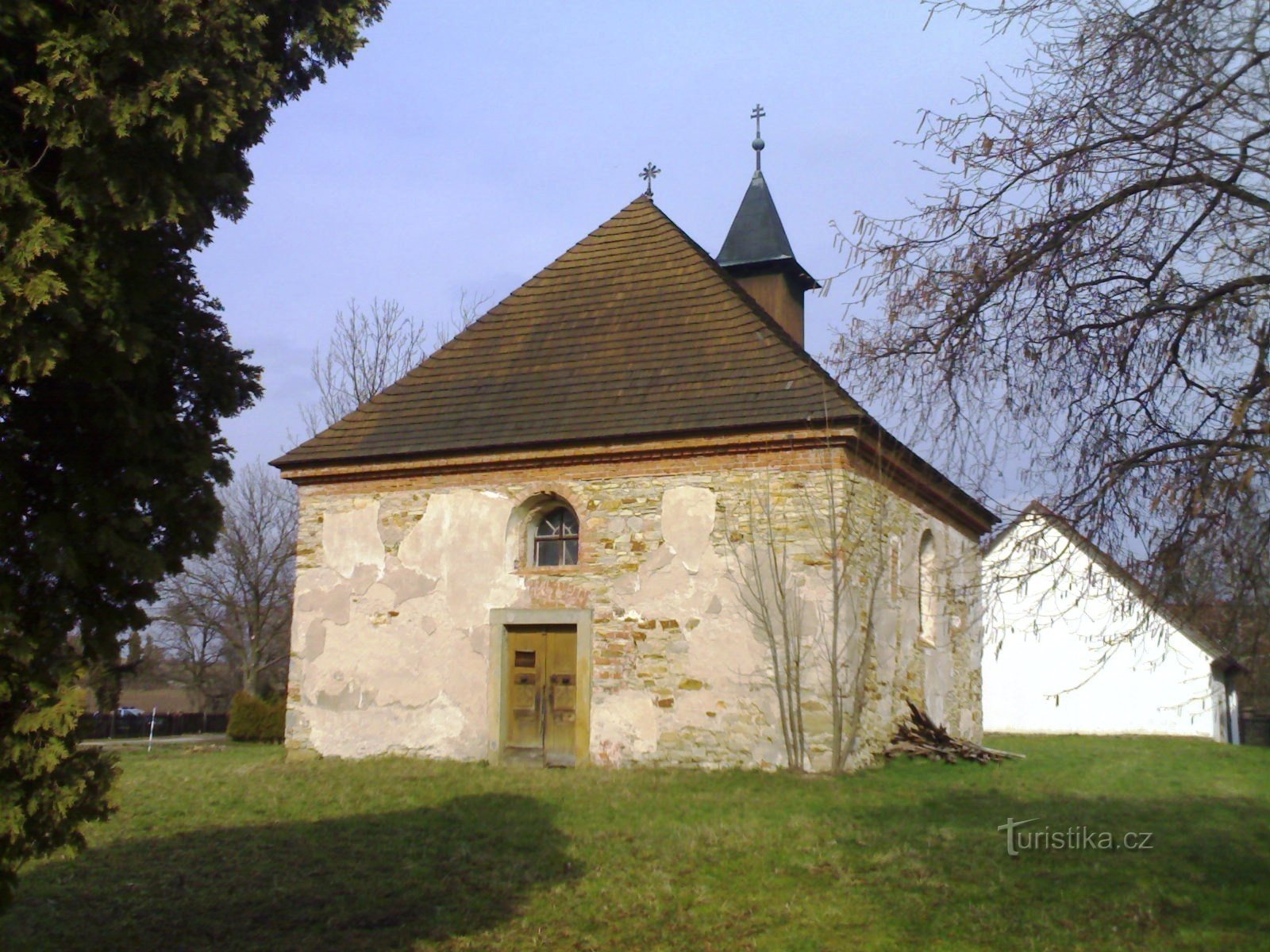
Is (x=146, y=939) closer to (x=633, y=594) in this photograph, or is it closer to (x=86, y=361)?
(x=86, y=361)

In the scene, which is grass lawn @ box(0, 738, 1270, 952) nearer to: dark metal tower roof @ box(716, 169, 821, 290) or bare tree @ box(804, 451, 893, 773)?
bare tree @ box(804, 451, 893, 773)

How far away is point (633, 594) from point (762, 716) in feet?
7.52

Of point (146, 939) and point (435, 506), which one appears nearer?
point (146, 939)

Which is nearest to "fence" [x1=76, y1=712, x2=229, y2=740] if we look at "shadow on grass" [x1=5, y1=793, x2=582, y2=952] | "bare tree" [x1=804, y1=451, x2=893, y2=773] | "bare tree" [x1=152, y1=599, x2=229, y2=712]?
"bare tree" [x1=152, y1=599, x2=229, y2=712]

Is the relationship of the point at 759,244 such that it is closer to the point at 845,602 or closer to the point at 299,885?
the point at 845,602

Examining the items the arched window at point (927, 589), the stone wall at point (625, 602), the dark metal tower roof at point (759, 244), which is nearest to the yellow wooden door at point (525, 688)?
the stone wall at point (625, 602)

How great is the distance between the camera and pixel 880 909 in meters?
7.35

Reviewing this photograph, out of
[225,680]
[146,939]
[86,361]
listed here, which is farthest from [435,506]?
[225,680]

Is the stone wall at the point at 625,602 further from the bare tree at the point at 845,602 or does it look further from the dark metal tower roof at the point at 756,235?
the dark metal tower roof at the point at 756,235

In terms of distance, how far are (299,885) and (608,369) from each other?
31.0 ft

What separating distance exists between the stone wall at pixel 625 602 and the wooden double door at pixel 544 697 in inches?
12.9

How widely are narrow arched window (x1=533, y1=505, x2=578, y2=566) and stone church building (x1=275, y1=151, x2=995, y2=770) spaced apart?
3 centimetres

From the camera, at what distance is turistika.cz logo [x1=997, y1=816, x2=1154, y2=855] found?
930 centimetres

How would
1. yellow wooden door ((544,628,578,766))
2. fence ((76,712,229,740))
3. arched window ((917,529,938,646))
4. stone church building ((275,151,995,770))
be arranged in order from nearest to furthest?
stone church building ((275,151,995,770)), yellow wooden door ((544,628,578,766)), arched window ((917,529,938,646)), fence ((76,712,229,740))
